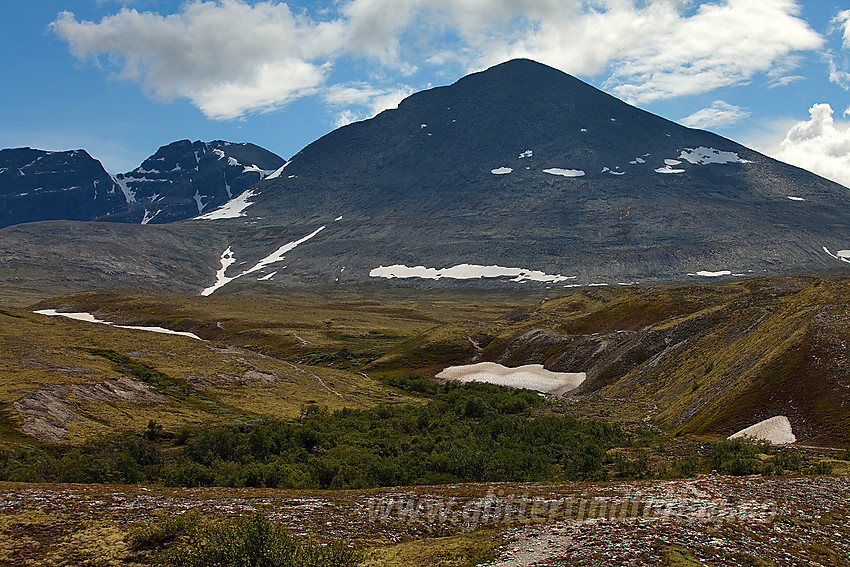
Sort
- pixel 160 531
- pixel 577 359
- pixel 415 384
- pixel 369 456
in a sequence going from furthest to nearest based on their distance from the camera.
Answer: pixel 415 384
pixel 577 359
pixel 369 456
pixel 160 531

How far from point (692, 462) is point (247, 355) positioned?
62121mm

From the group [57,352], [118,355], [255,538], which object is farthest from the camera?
[118,355]

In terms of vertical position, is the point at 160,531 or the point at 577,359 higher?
the point at 577,359

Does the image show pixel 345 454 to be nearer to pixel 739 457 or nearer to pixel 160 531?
pixel 160 531

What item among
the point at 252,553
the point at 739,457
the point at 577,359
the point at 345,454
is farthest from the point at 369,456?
the point at 577,359

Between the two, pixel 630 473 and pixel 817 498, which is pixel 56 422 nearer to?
pixel 630 473

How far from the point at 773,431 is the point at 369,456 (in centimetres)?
2394

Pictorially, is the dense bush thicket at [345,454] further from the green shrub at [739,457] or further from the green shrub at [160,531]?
the green shrub at [160,531]

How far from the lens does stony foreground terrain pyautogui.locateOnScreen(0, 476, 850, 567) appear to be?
1472 cm

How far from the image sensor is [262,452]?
36312mm

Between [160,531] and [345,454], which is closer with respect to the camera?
[160,531]

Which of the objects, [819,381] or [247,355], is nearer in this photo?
[819,381]

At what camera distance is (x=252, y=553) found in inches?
526

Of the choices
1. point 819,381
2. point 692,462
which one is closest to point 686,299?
point 819,381
